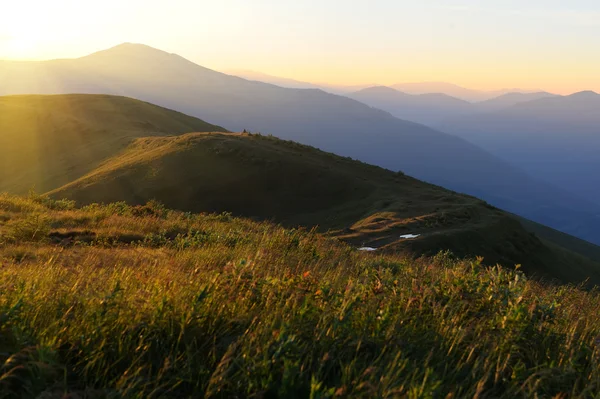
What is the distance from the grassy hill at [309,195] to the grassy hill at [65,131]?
8.88 m

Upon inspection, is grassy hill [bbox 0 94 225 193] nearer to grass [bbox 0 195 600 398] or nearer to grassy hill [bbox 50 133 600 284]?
grassy hill [bbox 50 133 600 284]

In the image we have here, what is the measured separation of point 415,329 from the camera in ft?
12.9

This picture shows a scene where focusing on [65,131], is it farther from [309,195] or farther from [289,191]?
[309,195]

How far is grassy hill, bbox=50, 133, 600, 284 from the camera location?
93.9ft

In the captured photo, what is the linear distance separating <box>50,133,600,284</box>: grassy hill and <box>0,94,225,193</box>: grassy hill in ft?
29.1

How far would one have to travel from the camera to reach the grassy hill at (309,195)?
28.6 metres

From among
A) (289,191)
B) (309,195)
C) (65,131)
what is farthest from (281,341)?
(65,131)

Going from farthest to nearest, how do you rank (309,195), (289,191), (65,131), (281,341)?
(65,131) < (289,191) < (309,195) < (281,341)

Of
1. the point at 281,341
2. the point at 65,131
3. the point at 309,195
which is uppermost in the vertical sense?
the point at 281,341

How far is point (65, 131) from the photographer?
217 feet

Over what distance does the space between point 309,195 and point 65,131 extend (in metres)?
46.8

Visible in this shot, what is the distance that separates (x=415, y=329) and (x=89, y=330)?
272cm

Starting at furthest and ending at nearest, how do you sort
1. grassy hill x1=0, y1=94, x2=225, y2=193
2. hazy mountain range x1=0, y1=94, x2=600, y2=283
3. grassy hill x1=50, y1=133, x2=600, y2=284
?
grassy hill x1=0, y1=94, x2=225, y2=193, grassy hill x1=50, y1=133, x2=600, y2=284, hazy mountain range x1=0, y1=94, x2=600, y2=283

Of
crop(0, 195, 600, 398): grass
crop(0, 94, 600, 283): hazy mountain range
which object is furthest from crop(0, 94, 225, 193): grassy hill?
crop(0, 195, 600, 398): grass
